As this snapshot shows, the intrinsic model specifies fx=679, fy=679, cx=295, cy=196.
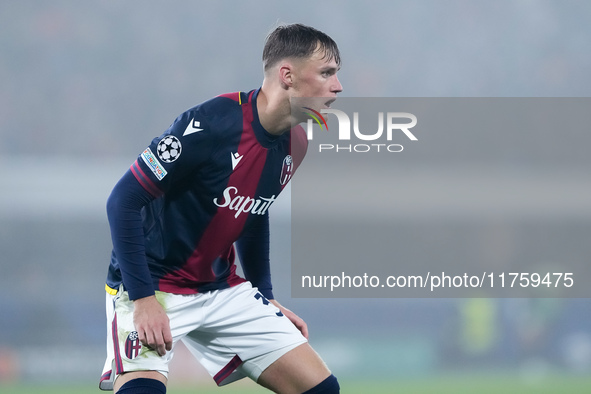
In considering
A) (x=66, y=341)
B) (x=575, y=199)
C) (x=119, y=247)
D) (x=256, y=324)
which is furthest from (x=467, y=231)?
(x=119, y=247)

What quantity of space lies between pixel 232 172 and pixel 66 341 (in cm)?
335

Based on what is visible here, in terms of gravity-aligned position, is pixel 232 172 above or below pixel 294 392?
above

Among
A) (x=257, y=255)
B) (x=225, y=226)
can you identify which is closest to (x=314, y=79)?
(x=225, y=226)

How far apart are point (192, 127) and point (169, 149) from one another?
0.28 ft

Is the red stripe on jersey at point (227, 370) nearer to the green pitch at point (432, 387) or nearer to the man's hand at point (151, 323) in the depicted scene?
the man's hand at point (151, 323)

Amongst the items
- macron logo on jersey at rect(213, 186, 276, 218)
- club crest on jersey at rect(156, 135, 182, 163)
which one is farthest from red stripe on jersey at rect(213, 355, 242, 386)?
club crest on jersey at rect(156, 135, 182, 163)

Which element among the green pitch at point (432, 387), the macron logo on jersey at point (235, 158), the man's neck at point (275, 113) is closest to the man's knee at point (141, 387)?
the macron logo on jersey at point (235, 158)

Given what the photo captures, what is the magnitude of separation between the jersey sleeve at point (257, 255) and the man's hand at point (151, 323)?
1.69 feet

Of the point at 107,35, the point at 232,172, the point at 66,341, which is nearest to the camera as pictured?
the point at 232,172

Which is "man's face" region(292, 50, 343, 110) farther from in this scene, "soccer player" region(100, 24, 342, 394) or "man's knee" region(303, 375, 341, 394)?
"man's knee" region(303, 375, 341, 394)

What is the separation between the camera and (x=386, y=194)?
534 cm

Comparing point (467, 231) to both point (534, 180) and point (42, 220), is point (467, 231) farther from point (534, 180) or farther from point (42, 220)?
point (42, 220)

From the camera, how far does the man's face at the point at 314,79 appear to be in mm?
1961

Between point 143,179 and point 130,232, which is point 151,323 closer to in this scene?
point 130,232
